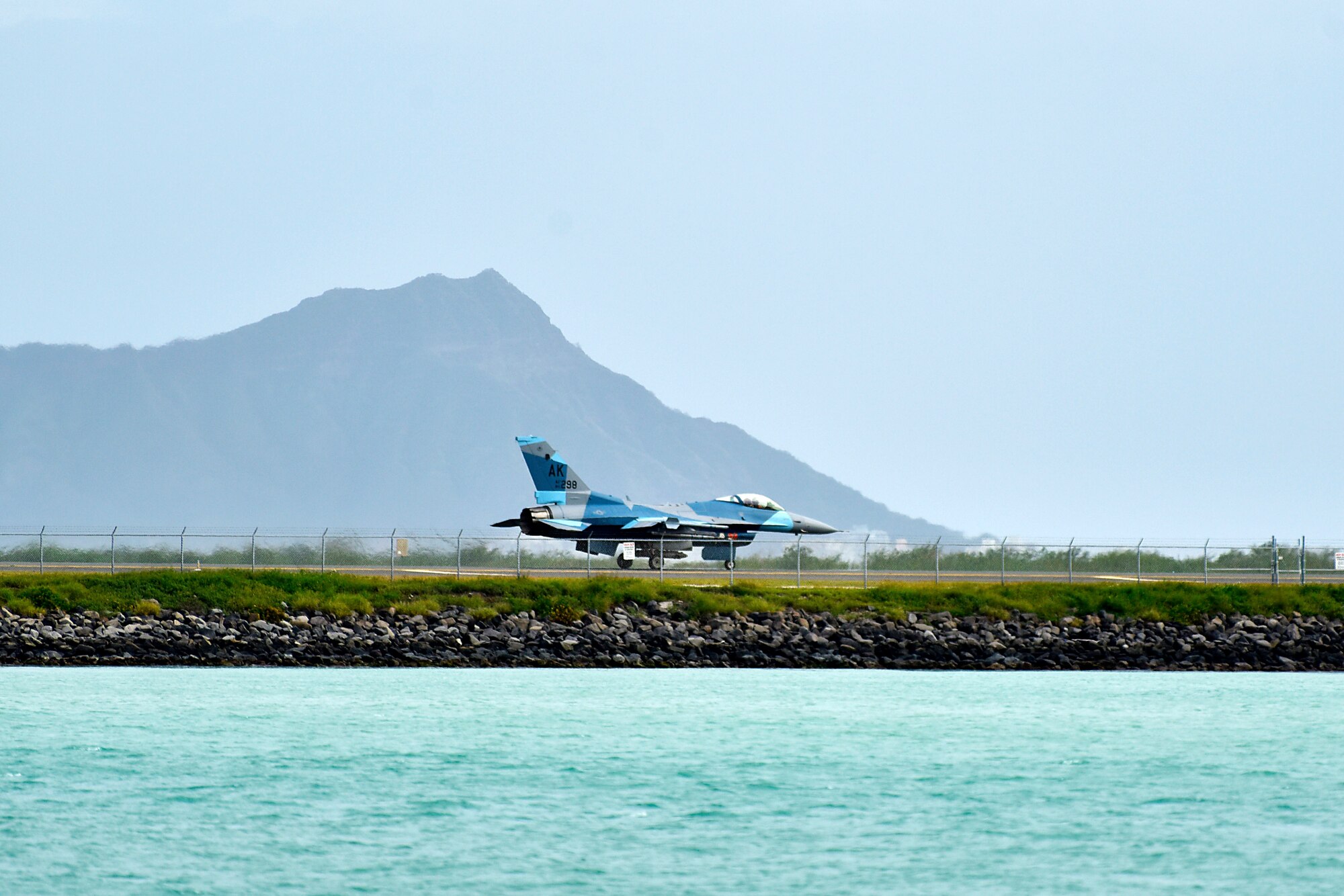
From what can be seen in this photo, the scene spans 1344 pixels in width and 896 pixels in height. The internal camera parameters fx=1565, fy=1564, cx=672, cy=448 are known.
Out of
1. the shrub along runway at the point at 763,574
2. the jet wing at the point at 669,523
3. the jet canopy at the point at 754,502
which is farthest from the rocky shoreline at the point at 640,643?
the jet canopy at the point at 754,502

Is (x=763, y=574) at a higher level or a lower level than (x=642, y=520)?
lower

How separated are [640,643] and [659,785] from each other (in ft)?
67.9

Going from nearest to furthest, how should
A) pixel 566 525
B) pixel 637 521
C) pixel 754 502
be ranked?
1. pixel 566 525
2. pixel 637 521
3. pixel 754 502

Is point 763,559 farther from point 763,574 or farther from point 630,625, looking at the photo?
point 630,625

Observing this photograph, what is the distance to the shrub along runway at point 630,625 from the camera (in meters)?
48.2

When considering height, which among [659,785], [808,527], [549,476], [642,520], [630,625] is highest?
[549,476]

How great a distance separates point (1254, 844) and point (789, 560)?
4996 cm

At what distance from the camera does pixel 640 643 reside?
160 feet

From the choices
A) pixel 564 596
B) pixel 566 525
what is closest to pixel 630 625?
pixel 564 596

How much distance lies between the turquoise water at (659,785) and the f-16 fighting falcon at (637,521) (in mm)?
22291

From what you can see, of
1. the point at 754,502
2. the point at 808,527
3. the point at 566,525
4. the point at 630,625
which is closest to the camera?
the point at 630,625

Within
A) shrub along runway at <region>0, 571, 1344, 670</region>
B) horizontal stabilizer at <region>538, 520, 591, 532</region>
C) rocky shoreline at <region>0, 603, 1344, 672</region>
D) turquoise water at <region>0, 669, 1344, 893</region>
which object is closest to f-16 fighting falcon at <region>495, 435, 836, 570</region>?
horizontal stabilizer at <region>538, 520, 591, 532</region>

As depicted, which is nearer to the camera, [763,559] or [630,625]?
[630,625]

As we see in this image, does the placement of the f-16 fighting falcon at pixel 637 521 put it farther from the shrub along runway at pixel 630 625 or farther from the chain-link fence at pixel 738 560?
the shrub along runway at pixel 630 625
